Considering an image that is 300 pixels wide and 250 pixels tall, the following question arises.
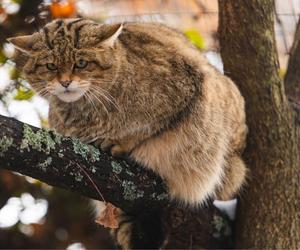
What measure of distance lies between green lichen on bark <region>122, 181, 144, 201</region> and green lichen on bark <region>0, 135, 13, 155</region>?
2.39 feet

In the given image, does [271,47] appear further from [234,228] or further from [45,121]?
[45,121]

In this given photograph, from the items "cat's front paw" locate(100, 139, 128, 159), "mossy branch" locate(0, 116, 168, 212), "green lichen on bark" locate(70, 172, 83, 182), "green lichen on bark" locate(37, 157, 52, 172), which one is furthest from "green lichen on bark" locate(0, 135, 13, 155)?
"cat's front paw" locate(100, 139, 128, 159)

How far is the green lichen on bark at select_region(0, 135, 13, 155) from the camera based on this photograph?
8.25 ft

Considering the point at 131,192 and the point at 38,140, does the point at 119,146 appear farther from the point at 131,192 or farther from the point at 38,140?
the point at 38,140

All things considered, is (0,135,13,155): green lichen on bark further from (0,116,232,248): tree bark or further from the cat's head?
the cat's head

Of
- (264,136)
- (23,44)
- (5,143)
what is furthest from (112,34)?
(264,136)

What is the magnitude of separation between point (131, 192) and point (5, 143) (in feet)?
2.68

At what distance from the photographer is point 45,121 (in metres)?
4.24

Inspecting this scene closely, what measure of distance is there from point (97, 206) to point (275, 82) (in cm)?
126

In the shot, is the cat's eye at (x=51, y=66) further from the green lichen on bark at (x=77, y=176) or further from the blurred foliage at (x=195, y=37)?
the blurred foliage at (x=195, y=37)

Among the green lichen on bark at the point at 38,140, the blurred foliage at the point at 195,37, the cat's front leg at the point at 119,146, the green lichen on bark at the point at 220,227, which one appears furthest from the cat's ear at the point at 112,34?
the blurred foliage at the point at 195,37

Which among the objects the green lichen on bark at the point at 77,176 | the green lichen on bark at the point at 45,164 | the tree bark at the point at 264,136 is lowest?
the tree bark at the point at 264,136

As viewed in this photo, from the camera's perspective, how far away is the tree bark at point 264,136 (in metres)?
3.70

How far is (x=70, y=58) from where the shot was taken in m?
3.14
